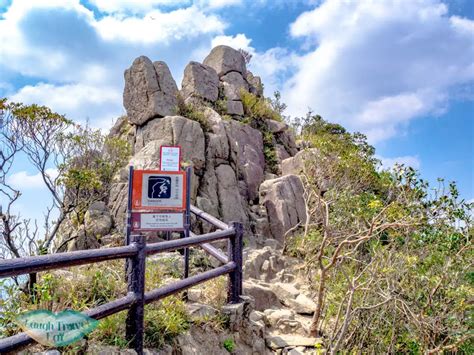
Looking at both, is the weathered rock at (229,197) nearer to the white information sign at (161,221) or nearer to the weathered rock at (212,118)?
the weathered rock at (212,118)

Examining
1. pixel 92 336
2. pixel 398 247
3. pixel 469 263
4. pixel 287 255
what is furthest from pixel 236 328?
pixel 287 255

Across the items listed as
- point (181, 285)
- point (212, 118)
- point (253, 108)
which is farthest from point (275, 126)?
point (181, 285)

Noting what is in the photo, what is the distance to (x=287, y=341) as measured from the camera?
6738 mm

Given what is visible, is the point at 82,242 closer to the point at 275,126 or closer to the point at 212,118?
the point at 212,118

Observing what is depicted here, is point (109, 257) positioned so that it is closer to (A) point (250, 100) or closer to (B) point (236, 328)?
(B) point (236, 328)

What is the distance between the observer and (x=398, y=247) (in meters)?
9.53

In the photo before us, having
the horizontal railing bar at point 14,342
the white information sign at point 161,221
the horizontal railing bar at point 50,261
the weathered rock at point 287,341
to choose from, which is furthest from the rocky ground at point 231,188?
the horizontal railing bar at point 14,342

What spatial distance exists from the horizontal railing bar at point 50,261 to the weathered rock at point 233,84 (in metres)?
16.0

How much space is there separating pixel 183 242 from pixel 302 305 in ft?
14.6

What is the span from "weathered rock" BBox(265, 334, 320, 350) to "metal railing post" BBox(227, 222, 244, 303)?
1273 millimetres

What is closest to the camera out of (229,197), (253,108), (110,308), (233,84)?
(110,308)

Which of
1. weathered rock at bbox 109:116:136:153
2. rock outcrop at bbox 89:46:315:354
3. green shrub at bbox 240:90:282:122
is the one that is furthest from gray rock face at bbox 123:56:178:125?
green shrub at bbox 240:90:282:122

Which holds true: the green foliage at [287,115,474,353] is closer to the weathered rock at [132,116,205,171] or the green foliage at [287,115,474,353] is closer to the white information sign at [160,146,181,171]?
the white information sign at [160,146,181,171]

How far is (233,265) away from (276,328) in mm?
2313
